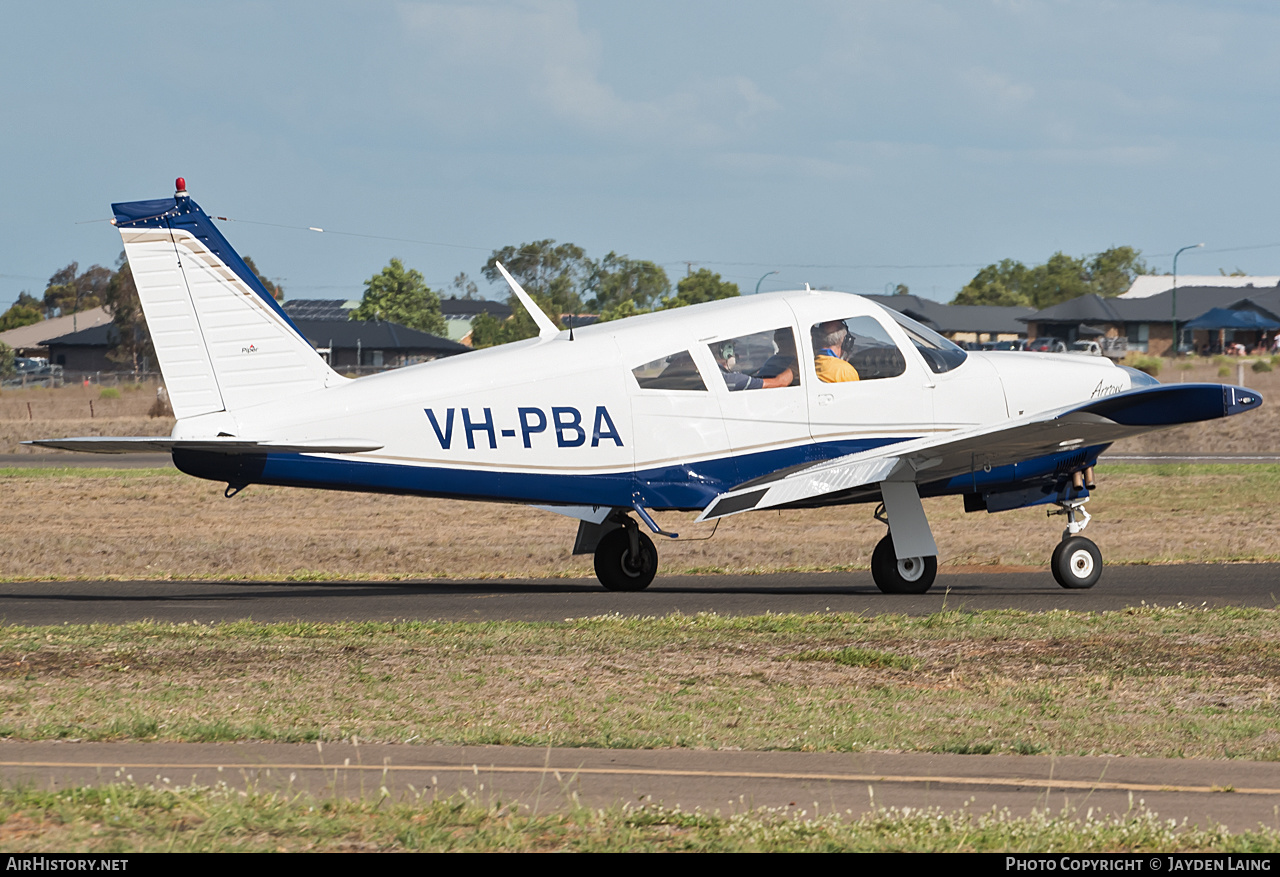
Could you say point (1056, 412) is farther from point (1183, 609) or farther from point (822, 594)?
point (822, 594)

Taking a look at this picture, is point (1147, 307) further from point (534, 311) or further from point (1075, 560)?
point (534, 311)

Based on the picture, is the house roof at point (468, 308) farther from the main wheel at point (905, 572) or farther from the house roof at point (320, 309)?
the main wheel at point (905, 572)

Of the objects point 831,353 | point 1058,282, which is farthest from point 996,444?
point 1058,282

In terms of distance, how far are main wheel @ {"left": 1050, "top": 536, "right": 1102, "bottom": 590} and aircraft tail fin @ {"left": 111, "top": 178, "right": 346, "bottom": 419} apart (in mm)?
7974

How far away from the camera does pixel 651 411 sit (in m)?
14.5

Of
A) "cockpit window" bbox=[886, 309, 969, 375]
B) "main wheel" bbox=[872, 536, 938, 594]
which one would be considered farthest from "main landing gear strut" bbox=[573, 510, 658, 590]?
"cockpit window" bbox=[886, 309, 969, 375]

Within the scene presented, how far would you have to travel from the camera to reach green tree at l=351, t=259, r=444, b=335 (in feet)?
481

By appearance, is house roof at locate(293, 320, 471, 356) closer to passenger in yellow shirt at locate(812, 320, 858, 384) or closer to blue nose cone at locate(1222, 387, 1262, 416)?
passenger in yellow shirt at locate(812, 320, 858, 384)

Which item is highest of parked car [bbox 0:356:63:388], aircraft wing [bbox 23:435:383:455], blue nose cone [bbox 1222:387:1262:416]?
parked car [bbox 0:356:63:388]

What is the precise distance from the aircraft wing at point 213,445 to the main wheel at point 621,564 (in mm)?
3147

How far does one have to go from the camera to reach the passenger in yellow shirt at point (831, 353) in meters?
14.8

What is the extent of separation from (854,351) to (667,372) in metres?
2.01
